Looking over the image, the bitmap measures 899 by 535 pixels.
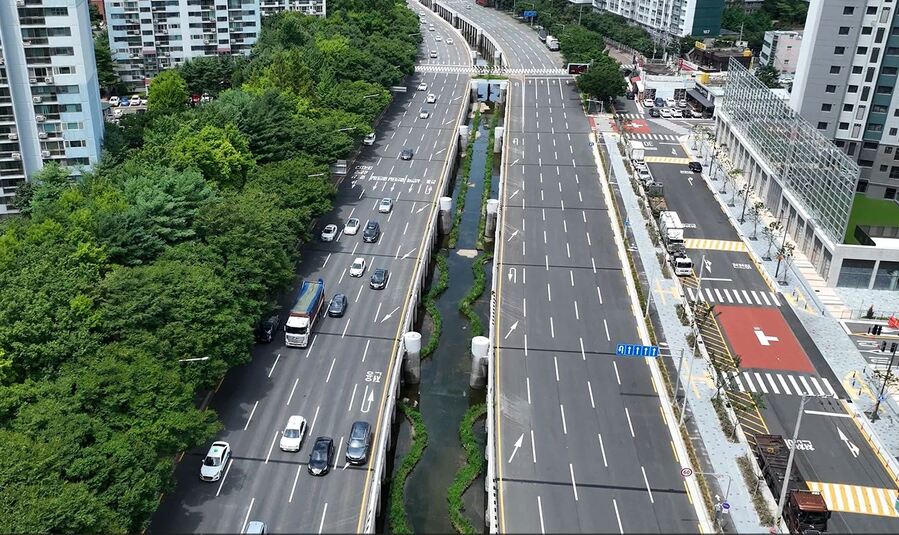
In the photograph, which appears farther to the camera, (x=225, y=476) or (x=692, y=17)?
(x=692, y=17)

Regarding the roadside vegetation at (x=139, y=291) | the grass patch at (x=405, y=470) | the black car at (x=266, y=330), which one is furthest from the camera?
the black car at (x=266, y=330)

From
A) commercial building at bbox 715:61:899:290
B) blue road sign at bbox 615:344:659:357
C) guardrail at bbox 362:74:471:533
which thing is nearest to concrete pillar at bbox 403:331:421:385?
guardrail at bbox 362:74:471:533

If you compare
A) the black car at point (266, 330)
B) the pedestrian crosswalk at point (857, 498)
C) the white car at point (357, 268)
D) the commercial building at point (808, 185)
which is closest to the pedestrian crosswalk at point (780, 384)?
the pedestrian crosswalk at point (857, 498)

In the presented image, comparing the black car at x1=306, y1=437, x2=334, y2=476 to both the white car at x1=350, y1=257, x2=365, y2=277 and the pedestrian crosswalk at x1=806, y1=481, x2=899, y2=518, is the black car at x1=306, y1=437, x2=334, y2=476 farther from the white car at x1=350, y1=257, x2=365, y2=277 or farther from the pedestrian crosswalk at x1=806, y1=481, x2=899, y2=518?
the pedestrian crosswalk at x1=806, y1=481, x2=899, y2=518

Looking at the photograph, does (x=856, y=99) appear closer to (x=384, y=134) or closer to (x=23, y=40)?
(x=384, y=134)

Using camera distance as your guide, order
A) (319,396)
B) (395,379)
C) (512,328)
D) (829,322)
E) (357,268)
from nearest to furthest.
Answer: (319,396) < (395,379) < (512,328) < (829,322) < (357,268)

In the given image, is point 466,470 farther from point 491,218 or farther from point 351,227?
point 491,218

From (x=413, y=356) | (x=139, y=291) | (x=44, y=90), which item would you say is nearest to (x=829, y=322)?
(x=413, y=356)

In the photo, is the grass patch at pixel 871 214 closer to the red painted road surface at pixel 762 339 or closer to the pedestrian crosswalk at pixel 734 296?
the pedestrian crosswalk at pixel 734 296
